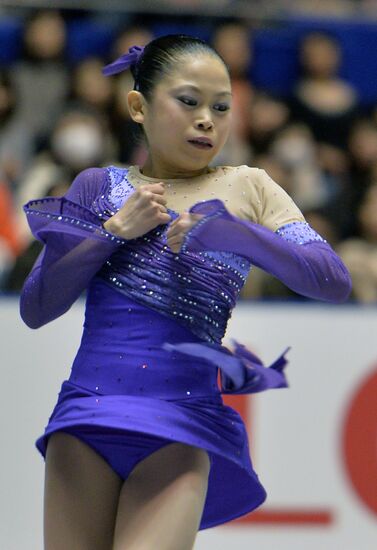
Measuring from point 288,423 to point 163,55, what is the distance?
2072 millimetres

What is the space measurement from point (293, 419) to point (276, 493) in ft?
0.92

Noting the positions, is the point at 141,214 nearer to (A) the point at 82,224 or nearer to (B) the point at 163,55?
(A) the point at 82,224

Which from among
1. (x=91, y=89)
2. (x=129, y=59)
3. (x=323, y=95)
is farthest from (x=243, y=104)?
(x=129, y=59)

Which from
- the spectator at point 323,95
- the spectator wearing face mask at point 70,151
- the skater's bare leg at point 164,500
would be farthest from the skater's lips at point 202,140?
the spectator at point 323,95

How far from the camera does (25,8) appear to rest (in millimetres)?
5988

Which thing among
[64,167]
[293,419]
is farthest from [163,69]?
[64,167]

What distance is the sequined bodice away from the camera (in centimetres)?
233

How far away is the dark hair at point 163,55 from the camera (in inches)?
95.3

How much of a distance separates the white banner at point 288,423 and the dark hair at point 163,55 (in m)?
1.77

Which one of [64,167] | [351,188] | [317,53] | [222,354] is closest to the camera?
[222,354]

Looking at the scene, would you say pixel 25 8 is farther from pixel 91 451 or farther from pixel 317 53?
pixel 91 451

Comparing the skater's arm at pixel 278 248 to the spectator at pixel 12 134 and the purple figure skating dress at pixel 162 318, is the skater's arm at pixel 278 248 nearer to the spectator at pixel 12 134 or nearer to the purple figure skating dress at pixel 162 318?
the purple figure skating dress at pixel 162 318

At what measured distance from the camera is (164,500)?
2.19m

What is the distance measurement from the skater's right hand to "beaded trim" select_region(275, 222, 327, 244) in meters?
0.24
